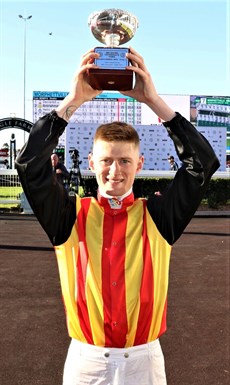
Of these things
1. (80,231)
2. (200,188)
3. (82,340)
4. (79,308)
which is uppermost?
(200,188)

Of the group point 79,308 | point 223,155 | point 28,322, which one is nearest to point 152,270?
point 79,308

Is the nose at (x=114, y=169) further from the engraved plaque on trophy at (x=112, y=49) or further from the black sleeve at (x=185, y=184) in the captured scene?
the engraved plaque on trophy at (x=112, y=49)

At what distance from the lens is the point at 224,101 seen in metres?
48.1

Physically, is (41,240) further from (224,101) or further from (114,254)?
(224,101)

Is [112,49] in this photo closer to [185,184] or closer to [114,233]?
[185,184]

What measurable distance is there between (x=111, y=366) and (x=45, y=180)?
84cm

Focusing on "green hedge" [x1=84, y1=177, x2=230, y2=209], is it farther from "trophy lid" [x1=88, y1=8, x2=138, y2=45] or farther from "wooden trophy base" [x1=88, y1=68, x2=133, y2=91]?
"wooden trophy base" [x1=88, y1=68, x2=133, y2=91]

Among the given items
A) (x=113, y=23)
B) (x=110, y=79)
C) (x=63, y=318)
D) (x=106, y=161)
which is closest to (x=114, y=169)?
(x=106, y=161)

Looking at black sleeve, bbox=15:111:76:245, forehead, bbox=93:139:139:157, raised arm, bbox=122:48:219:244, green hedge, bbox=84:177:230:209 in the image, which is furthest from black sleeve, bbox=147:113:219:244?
green hedge, bbox=84:177:230:209

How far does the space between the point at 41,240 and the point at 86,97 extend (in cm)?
839

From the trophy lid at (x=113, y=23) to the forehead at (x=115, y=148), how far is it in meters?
0.63

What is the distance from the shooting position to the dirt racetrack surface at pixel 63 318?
3.97 metres

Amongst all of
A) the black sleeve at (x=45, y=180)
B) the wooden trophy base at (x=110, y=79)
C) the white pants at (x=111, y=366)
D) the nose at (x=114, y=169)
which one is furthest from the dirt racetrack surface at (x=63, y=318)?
the wooden trophy base at (x=110, y=79)

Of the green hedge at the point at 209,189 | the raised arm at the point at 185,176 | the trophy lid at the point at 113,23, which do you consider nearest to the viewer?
the raised arm at the point at 185,176
